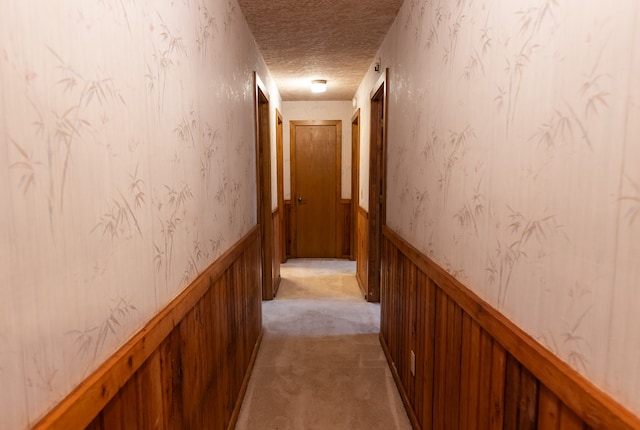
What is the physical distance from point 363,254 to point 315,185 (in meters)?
1.85

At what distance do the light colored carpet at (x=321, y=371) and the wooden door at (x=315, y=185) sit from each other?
5.73ft

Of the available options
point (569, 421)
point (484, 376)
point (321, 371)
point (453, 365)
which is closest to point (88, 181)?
point (569, 421)

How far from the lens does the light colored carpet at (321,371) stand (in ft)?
7.20

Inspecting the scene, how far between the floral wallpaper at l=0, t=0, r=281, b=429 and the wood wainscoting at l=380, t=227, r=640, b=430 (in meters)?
0.96

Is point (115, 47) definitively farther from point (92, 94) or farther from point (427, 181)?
point (427, 181)

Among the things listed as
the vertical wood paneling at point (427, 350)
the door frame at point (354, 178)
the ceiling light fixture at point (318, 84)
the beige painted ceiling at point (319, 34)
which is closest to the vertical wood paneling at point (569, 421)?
the vertical wood paneling at point (427, 350)

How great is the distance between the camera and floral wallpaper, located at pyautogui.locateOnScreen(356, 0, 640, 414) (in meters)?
0.70

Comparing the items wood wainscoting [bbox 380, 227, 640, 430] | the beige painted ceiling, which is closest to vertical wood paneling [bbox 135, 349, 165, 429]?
wood wainscoting [bbox 380, 227, 640, 430]

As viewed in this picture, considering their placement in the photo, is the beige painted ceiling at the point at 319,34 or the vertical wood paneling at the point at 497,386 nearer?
the vertical wood paneling at the point at 497,386

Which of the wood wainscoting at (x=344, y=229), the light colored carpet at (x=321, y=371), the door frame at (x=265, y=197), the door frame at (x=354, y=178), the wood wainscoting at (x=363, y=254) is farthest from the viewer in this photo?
the wood wainscoting at (x=344, y=229)

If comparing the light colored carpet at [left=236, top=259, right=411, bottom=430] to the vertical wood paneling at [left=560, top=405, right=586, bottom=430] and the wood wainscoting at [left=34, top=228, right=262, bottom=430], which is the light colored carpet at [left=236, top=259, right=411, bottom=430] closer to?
the wood wainscoting at [left=34, top=228, right=262, bottom=430]

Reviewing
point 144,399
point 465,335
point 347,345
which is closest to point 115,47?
point 144,399

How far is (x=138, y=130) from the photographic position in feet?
3.38

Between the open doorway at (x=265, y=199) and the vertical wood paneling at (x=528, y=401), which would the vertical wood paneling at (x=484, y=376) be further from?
the open doorway at (x=265, y=199)
